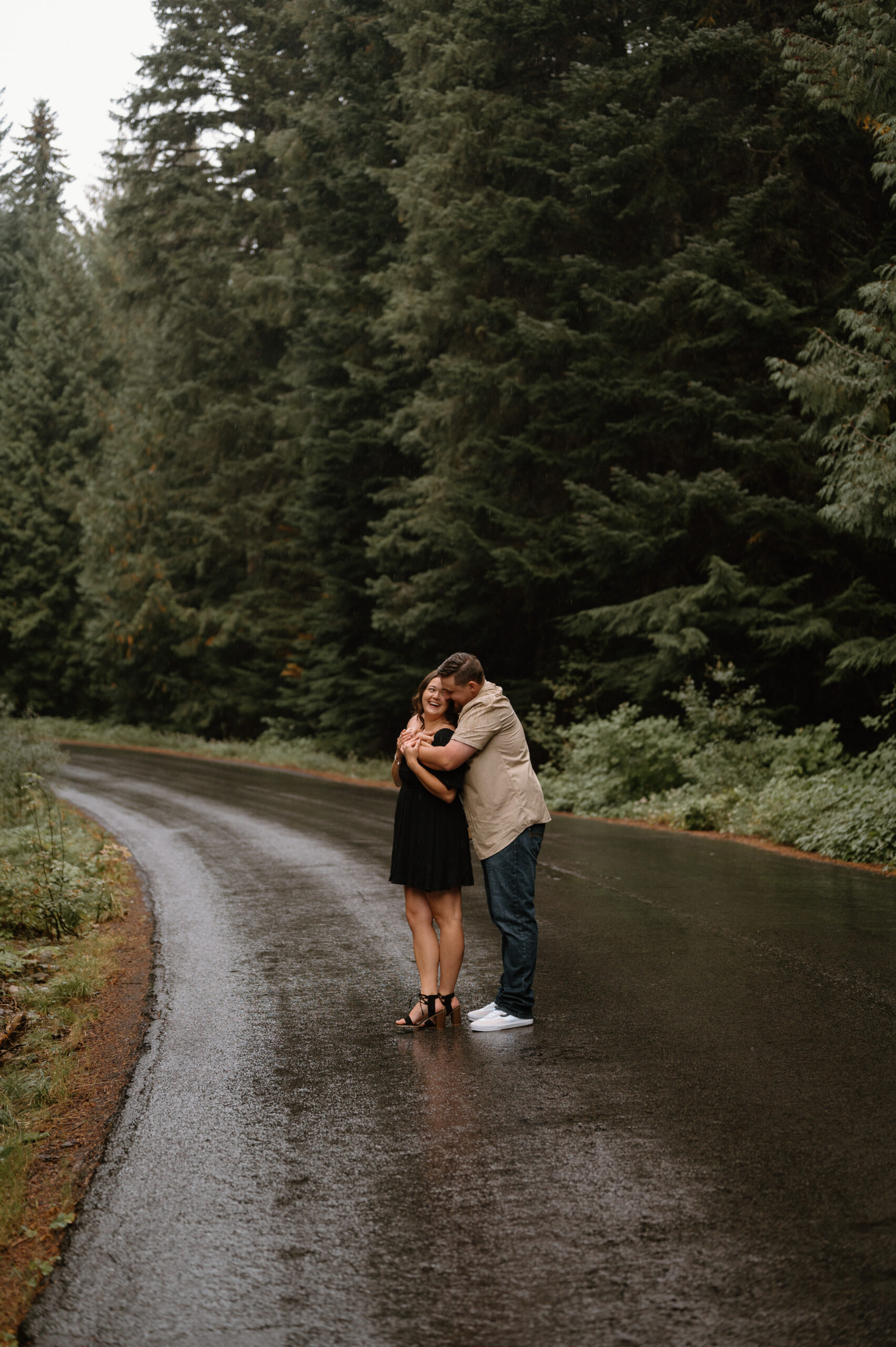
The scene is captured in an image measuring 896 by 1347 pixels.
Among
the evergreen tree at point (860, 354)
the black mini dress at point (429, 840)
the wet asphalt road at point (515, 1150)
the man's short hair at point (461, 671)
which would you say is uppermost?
the evergreen tree at point (860, 354)

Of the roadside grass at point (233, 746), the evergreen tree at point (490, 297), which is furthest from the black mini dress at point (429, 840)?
the roadside grass at point (233, 746)

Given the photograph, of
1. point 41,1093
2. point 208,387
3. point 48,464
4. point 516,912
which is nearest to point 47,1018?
point 41,1093

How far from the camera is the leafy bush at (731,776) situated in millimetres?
13164

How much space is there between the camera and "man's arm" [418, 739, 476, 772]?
613 centimetres

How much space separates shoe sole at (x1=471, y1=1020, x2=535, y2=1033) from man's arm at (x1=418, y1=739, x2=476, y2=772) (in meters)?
1.35

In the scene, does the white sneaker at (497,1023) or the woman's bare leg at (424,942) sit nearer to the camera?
the white sneaker at (497,1023)

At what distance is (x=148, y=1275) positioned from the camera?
3619 millimetres

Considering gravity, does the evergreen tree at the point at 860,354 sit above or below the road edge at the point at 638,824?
above

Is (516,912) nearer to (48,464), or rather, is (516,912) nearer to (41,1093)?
(41,1093)

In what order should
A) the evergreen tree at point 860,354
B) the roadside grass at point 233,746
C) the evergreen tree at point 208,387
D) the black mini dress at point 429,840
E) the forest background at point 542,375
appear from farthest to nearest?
the evergreen tree at point 208,387, the roadside grass at point 233,746, the forest background at point 542,375, the evergreen tree at point 860,354, the black mini dress at point 429,840

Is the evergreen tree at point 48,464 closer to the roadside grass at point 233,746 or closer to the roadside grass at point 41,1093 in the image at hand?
the roadside grass at point 233,746

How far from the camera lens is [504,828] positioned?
6.29 m

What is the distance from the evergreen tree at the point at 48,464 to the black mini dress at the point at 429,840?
3939cm

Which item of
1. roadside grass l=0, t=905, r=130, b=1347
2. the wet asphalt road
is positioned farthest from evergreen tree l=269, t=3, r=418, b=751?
the wet asphalt road
